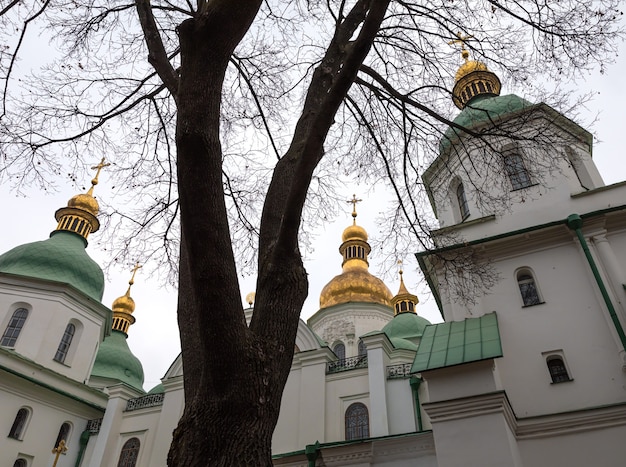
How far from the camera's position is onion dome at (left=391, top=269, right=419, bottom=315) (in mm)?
27992

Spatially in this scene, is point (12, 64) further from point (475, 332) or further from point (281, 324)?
point (475, 332)

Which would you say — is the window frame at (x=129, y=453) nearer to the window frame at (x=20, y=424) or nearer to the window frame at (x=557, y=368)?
the window frame at (x=20, y=424)

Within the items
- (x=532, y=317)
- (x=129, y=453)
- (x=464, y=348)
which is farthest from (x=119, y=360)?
(x=532, y=317)

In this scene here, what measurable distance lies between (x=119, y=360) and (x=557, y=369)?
26.3 m

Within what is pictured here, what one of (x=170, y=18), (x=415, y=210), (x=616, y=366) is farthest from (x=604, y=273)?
(x=170, y=18)

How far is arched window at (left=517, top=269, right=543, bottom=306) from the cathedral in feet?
0.14

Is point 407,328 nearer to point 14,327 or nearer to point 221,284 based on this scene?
point 14,327

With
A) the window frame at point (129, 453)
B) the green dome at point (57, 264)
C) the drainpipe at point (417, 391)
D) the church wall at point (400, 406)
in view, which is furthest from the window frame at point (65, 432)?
the drainpipe at point (417, 391)

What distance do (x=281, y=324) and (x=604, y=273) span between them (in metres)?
8.00

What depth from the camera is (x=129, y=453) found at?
17938mm

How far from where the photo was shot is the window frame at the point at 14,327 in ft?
64.8

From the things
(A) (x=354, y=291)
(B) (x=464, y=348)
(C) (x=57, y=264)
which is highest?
(A) (x=354, y=291)

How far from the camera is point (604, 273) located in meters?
9.23

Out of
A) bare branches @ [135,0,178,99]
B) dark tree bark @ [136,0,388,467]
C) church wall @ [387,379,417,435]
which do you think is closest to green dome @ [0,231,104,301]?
church wall @ [387,379,417,435]
